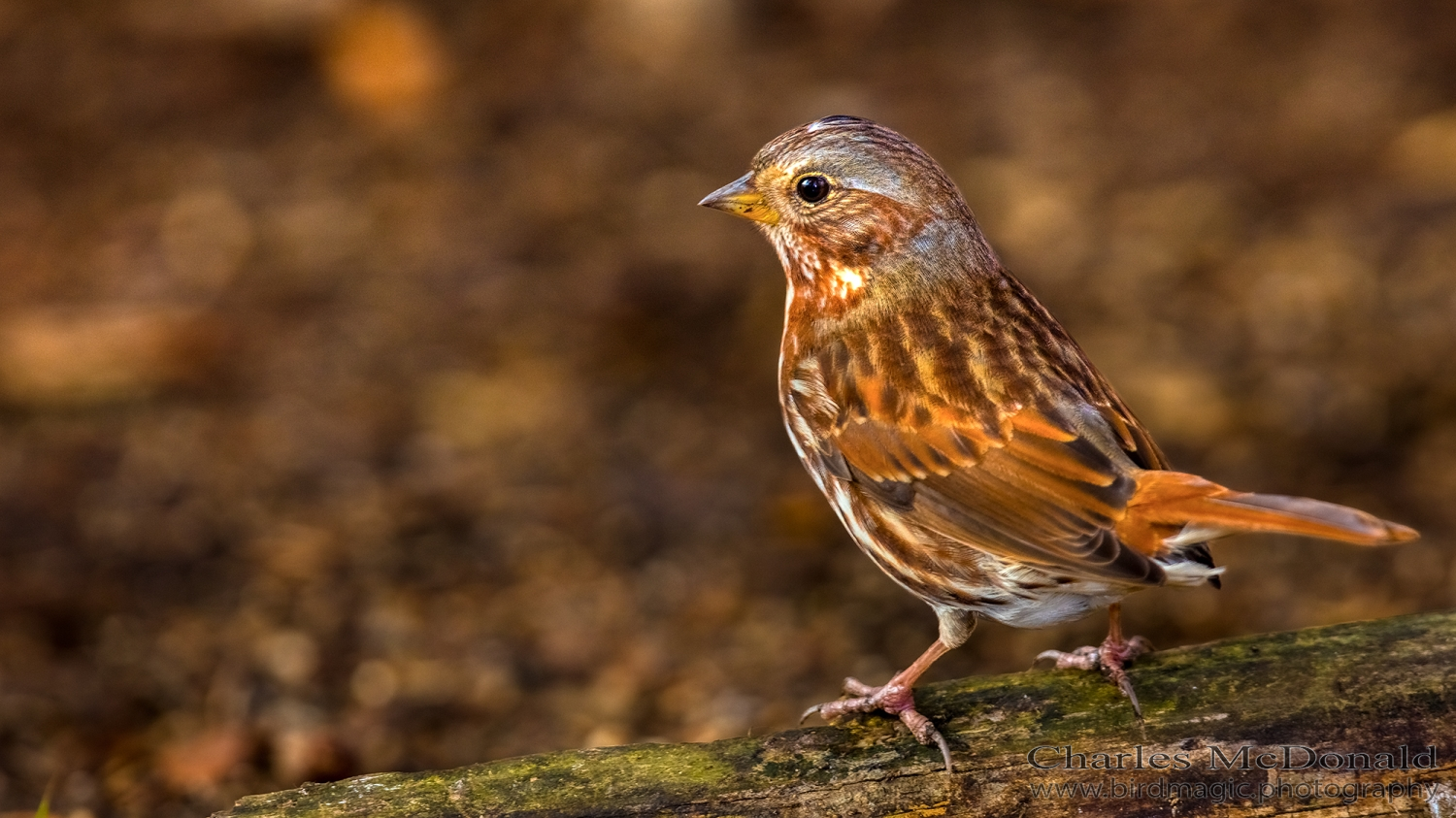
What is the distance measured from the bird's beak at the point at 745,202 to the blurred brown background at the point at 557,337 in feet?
6.03

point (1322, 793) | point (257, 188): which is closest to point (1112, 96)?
point (257, 188)

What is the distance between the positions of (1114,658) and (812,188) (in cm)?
146

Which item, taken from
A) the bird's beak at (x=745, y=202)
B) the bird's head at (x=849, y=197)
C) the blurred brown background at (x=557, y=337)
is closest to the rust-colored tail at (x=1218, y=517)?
the bird's head at (x=849, y=197)

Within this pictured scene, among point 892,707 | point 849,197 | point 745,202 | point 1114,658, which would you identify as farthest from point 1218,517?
point 745,202

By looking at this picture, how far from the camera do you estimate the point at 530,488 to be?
255 inches

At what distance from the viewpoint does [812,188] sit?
4.15 meters

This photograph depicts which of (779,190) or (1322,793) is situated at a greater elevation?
(779,190)

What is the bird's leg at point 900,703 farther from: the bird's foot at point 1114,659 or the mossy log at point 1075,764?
the bird's foot at point 1114,659

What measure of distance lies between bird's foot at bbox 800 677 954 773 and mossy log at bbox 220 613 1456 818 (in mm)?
28

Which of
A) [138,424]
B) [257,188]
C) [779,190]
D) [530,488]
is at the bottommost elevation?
[779,190]

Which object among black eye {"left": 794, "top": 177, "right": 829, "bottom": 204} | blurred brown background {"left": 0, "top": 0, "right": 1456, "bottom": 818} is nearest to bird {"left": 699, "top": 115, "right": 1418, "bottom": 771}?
black eye {"left": 794, "top": 177, "right": 829, "bottom": 204}

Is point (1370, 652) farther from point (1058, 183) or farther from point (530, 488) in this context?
point (1058, 183)

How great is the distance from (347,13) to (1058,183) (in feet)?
13.3

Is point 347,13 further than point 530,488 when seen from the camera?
Yes
